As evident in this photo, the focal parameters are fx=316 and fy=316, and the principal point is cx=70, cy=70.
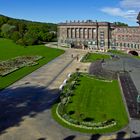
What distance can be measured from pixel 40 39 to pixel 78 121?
475 ft

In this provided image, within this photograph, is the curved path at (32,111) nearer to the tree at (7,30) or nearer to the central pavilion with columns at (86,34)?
the central pavilion with columns at (86,34)

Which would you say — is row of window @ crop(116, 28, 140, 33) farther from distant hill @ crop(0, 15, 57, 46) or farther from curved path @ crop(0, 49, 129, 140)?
curved path @ crop(0, 49, 129, 140)

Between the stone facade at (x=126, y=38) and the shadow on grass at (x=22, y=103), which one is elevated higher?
the stone facade at (x=126, y=38)

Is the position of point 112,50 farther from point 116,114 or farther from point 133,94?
point 116,114

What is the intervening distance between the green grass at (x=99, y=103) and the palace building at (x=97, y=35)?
264ft

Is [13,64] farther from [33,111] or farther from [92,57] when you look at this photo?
[33,111]

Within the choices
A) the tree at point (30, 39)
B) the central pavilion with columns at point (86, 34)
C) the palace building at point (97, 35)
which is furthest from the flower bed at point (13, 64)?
the central pavilion with columns at point (86, 34)

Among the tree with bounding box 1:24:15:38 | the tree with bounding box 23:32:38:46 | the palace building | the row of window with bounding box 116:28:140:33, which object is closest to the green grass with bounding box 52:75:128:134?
the row of window with bounding box 116:28:140:33

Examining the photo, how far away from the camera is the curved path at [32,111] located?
120 feet

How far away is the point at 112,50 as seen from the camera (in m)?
148

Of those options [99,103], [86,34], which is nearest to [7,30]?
[86,34]

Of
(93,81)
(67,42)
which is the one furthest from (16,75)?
(67,42)

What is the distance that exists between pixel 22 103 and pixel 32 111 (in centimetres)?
505

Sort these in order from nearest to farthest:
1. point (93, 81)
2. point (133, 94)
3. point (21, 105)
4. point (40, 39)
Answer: point (21, 105) → point (133, 94) → point (93, 81) → point (40, 39)
